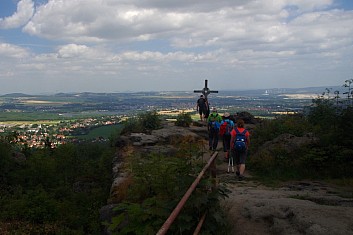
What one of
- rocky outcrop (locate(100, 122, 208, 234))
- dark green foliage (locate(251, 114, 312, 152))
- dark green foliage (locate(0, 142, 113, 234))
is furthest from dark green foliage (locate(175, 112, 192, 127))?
dark green foliage (locate(251, 114, 312, 152))

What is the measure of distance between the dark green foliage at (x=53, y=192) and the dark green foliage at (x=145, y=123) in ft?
7.61

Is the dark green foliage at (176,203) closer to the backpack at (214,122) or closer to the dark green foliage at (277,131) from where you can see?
the backpack at (214,122)

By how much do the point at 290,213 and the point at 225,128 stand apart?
692 cm

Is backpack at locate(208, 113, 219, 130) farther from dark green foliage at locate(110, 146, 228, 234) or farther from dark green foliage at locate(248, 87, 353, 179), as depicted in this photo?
dark green foliage at locate(110, 146, 228, 234)

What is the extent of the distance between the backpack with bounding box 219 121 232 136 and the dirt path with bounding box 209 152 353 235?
421 cm


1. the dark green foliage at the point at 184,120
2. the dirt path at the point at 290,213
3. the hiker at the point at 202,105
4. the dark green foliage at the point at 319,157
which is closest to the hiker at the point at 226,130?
the dark green foliage at the point at 319,157

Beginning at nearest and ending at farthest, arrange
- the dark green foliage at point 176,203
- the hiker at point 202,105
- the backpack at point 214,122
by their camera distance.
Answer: the dark green foliage at point 176,203
the backpack at point 214,122
the hiker at point 202,105

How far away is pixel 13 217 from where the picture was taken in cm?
1219

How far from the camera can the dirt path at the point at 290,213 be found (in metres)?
5.82

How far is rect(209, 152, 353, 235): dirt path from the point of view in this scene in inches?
229

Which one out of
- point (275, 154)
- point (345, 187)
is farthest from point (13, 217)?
point (345, 187)

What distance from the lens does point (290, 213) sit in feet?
21.2

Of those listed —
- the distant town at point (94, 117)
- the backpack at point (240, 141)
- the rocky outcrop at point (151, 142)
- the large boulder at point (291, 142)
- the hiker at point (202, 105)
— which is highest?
the hiker at point (202, 105)

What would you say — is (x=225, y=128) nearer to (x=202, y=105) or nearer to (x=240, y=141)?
(x=240, y=141)
